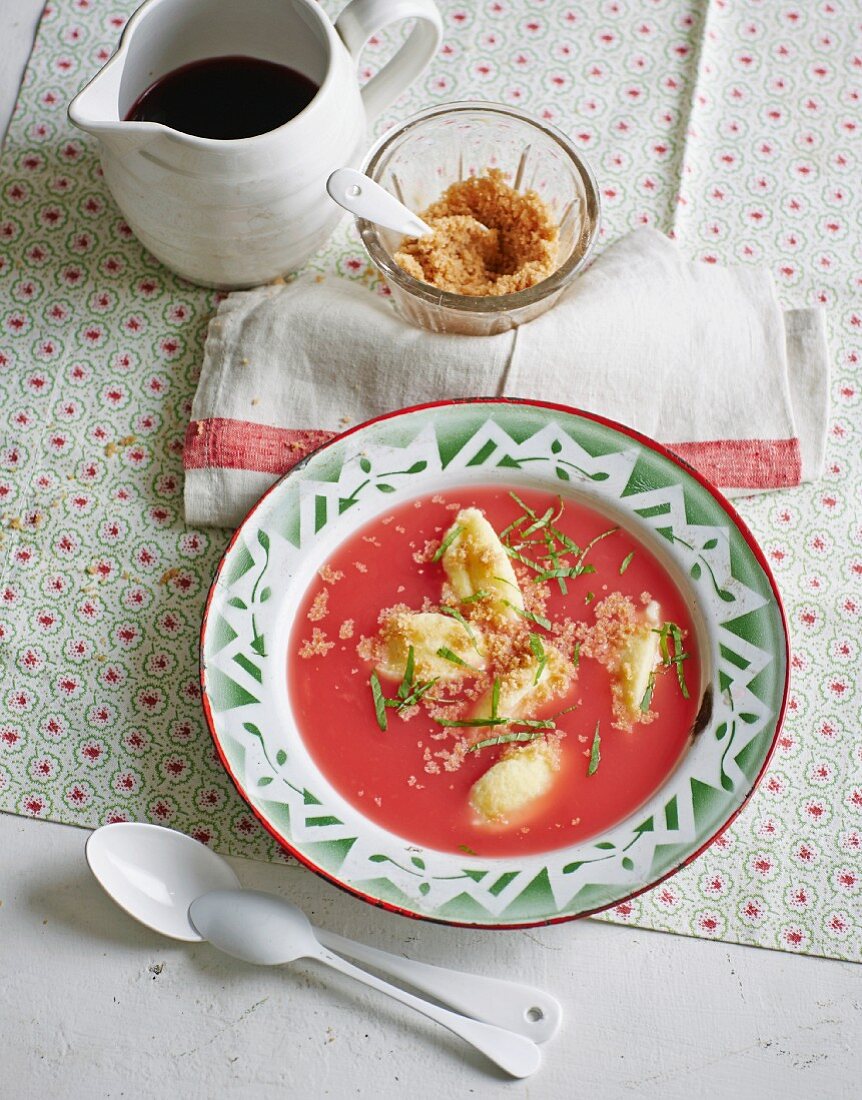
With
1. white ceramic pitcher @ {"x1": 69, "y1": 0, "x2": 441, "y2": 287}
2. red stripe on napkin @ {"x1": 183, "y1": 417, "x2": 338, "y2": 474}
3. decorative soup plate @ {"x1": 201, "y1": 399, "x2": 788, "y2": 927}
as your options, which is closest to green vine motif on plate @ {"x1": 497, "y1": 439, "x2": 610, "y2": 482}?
decorative soup plate @ {"x1": 201, "y1": 399, "x2": 788, "y2": 927}

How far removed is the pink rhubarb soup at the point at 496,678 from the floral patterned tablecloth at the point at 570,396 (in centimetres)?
14

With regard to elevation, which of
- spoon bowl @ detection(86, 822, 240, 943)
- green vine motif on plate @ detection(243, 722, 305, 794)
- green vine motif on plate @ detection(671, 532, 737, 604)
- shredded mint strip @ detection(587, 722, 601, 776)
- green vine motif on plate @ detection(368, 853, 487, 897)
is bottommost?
spoon bowl @ detection(86, 822, 240, 943)

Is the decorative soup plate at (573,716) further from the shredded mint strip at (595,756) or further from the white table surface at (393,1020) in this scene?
the white table surface at (393,1020)

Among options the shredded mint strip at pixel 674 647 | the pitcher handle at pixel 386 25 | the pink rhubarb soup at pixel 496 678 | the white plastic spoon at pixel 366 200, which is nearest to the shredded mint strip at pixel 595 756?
the pink rhubarb soup at pixel 496 678

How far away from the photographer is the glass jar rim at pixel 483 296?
1202 millimetres

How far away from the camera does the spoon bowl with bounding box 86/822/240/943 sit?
3.73 ft

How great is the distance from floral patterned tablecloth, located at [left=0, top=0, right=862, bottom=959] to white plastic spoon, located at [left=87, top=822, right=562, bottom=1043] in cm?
4

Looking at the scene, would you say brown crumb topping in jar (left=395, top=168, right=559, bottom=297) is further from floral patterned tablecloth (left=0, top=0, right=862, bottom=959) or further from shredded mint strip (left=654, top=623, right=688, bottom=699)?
shredded mint strip (left=654, top=623, right=688, bottom=699)

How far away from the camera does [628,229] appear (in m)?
1.40

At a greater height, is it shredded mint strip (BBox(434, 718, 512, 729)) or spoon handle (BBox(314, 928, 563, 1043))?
shredded mint strip (BBox(434, 718, 512, 729))

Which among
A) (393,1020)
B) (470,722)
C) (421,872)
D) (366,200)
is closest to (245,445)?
(366,200)

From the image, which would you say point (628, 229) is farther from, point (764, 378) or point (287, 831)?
point (287, 831)

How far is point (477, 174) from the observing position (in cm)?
139

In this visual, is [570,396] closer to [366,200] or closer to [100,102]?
[366,200]
